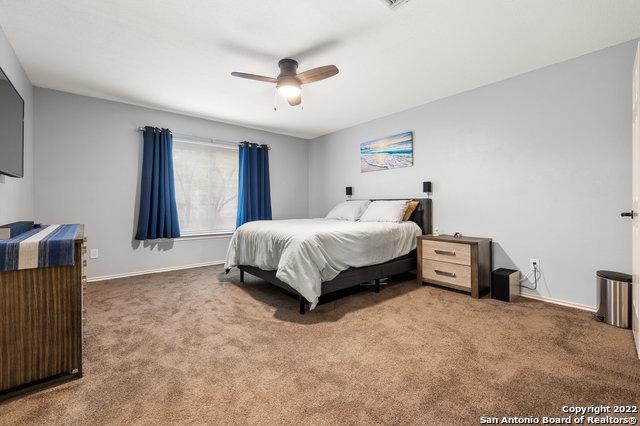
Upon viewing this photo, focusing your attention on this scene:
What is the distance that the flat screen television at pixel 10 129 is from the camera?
2006 millimetres

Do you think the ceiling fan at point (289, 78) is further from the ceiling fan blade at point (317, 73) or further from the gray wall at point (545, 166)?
the gray wall at point (545, 166)

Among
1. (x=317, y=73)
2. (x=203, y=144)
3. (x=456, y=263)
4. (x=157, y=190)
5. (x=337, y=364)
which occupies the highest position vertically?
(x=317, y=73)

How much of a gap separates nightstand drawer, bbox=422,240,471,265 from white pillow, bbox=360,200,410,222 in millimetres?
509

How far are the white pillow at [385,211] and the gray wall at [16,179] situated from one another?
3.65 meters

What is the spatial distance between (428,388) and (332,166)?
4.37m

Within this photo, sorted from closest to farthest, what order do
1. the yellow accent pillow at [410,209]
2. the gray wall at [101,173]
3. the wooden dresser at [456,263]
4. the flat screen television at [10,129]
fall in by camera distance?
the flat screen television at [10,129] → the wooden dresser at [456,263] → the gray wall at [101,173] → the yellow accent pillow at [410,209]

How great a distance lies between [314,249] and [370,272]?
Result: 85 centimetres

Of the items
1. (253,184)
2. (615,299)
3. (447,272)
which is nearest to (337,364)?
(447,272)

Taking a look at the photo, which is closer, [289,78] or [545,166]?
[289,78]

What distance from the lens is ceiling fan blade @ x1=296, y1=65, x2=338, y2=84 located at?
2487 millimetres

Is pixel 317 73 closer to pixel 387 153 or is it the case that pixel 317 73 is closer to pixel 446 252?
pixel 387 153

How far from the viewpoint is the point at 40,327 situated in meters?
1.56

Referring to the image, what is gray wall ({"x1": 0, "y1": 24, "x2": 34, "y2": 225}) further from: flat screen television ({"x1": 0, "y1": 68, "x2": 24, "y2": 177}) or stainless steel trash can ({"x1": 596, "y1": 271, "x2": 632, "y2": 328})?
stainless steel trash can ({"x1": 596, "y1": 271, "x2": 632, "y2": 328})

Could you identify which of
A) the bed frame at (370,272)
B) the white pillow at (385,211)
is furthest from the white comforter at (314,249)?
the white pillow at (385,211)
